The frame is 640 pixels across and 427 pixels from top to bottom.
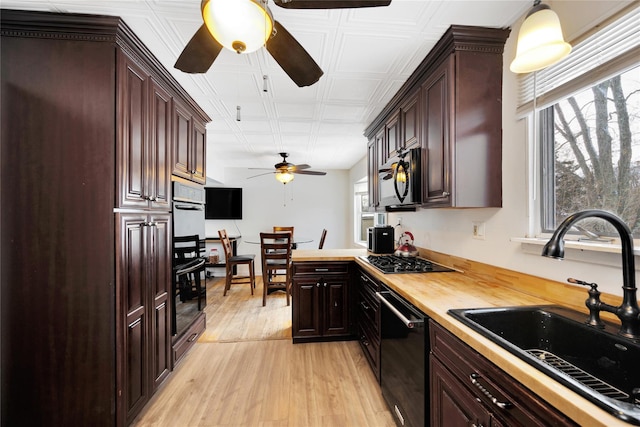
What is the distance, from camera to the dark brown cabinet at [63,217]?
1424 millimetres

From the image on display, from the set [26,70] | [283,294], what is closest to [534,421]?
[26,70]

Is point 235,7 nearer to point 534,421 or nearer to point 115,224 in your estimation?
point 115,224

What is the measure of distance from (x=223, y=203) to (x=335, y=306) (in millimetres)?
4047

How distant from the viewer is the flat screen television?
18.9 ft

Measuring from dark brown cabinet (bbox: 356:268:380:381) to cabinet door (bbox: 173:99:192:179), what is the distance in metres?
1.84

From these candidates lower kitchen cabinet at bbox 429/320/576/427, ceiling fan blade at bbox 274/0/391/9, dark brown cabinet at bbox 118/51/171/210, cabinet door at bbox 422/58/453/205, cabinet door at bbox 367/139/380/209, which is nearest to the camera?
lower kitchen cabinet at bbox 429/320/576/427

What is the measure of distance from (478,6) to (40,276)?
2785mm

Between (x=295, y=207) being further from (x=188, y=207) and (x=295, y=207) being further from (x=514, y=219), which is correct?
(x=514, y=219)

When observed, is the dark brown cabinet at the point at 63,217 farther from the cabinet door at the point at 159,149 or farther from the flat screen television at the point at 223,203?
the flat screen television at the point at 223,203

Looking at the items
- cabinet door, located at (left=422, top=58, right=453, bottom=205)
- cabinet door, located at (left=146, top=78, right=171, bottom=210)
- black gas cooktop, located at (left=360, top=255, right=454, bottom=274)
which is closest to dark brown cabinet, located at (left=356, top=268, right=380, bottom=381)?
black gas cooktop, located at (left=360, top=255, right=454, bottom=274)

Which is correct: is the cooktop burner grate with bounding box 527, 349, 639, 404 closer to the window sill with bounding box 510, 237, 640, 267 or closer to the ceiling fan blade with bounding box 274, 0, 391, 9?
the window sill with bounding box 510, 237, 640, 267

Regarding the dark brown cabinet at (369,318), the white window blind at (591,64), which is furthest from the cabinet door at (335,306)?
the white window blind at (591,64)

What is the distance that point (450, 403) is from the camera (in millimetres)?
1081

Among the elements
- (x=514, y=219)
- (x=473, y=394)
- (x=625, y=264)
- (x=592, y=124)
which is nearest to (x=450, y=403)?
(x=473, y=394)
